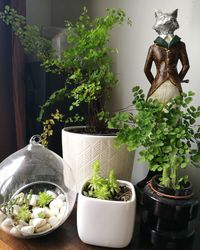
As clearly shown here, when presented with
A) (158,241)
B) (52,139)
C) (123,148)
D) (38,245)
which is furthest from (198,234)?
(52,139)

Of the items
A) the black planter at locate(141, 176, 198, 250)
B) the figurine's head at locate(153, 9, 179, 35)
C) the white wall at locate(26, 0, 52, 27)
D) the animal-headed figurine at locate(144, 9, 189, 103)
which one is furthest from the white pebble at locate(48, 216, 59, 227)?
the white wall at locate(26, 0, 52, 27)

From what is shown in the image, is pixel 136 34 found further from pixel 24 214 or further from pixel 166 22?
pixel 24 214

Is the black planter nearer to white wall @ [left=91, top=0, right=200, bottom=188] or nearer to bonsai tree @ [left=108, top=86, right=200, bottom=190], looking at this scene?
bonsai tree @ [left=108, top=86, right=200, bottom=190]

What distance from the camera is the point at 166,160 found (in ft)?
1.97

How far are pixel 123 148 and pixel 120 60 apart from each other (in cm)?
49

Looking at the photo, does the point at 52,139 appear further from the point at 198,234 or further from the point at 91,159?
the point at 198,234

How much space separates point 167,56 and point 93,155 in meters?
0.38

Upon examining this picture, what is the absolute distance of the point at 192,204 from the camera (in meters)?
0.61

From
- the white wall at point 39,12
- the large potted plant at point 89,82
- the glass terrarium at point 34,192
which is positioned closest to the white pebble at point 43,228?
the glass terrarium at point 34,192

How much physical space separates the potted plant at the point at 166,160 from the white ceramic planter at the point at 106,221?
0.07 metres

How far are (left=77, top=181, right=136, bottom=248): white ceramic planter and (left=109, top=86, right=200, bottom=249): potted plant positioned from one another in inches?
2.8

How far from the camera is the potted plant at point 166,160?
59 cm

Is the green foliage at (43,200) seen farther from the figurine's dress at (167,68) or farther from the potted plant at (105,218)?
the figurine's dress at (167,68)

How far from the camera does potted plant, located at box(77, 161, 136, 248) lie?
0.59 meters
